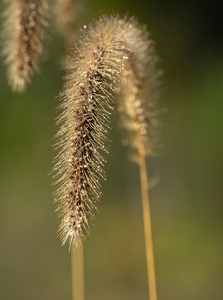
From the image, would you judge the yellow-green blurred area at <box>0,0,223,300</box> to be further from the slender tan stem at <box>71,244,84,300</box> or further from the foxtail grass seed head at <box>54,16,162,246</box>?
the foxtail grass seed head at <box>54,16,162,246</box>

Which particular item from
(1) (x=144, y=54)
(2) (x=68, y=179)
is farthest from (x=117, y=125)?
(2) (x=68, y=179)

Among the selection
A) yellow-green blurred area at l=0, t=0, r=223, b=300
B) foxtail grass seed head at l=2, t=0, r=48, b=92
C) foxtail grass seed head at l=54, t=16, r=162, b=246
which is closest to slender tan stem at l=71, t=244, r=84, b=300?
yellow-green blurred area at l=0, t=0, r=223, b=300

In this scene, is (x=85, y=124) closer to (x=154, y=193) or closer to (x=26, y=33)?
(x=26, y=33)

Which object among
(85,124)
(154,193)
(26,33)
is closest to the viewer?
(85,124)

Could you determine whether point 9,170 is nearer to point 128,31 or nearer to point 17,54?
point 17,54

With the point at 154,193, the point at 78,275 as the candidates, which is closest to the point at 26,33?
the point at 154,193

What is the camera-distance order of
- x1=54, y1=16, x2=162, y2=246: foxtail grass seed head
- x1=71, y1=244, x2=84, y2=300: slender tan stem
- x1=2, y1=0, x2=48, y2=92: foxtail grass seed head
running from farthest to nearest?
x1=71, y1=244, x2=84, y2=300: slender tan stem, x1=2, y1=0, x2=48, y2=92: foxtail grass seed head, x1=54, y1=16, x2=162, y2=246: foxtail grass seed head
